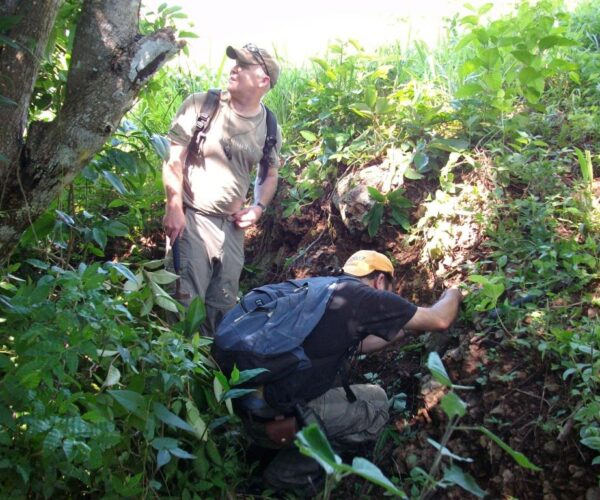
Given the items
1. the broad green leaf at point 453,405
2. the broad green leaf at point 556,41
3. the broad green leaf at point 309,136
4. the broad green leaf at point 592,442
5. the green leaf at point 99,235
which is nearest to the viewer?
the broad green leaf at point 453,405

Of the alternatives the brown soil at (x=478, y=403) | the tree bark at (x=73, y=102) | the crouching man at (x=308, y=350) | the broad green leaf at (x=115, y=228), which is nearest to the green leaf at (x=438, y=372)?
the tree bark at (x=73, y=102)

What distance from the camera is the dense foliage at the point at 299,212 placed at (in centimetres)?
251

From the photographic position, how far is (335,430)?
3.75 m

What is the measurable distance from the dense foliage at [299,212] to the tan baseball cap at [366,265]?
535mm

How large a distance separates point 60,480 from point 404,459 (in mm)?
1800

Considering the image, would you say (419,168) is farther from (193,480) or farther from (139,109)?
(139,109)

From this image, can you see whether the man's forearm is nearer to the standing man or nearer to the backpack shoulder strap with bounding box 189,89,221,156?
the standing man

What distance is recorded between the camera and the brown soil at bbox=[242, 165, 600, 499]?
3.06 meters

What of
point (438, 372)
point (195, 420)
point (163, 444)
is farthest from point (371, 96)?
point (438, 372)

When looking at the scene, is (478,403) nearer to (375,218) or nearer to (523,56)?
(375,218)

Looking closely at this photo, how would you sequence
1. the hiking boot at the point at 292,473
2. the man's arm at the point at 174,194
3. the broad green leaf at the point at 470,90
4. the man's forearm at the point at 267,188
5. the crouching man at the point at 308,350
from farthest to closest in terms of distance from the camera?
the man's forearm at the point at 267,188, the broad green leaf at the point at 470,90, the man's arm at the point at 174,194, the hiking boot at the point at 292,473, the crouching man at the point at 308,350

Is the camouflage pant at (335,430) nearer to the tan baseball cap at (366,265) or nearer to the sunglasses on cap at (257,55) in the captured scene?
the tan baseball cap at (366,265)

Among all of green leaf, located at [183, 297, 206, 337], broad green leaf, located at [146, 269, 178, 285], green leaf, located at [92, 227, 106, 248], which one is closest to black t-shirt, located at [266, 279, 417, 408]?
green leaf, located at [183, 297, 206, 337]

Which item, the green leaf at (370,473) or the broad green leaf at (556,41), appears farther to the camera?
the broad green leaf at (556,41)
